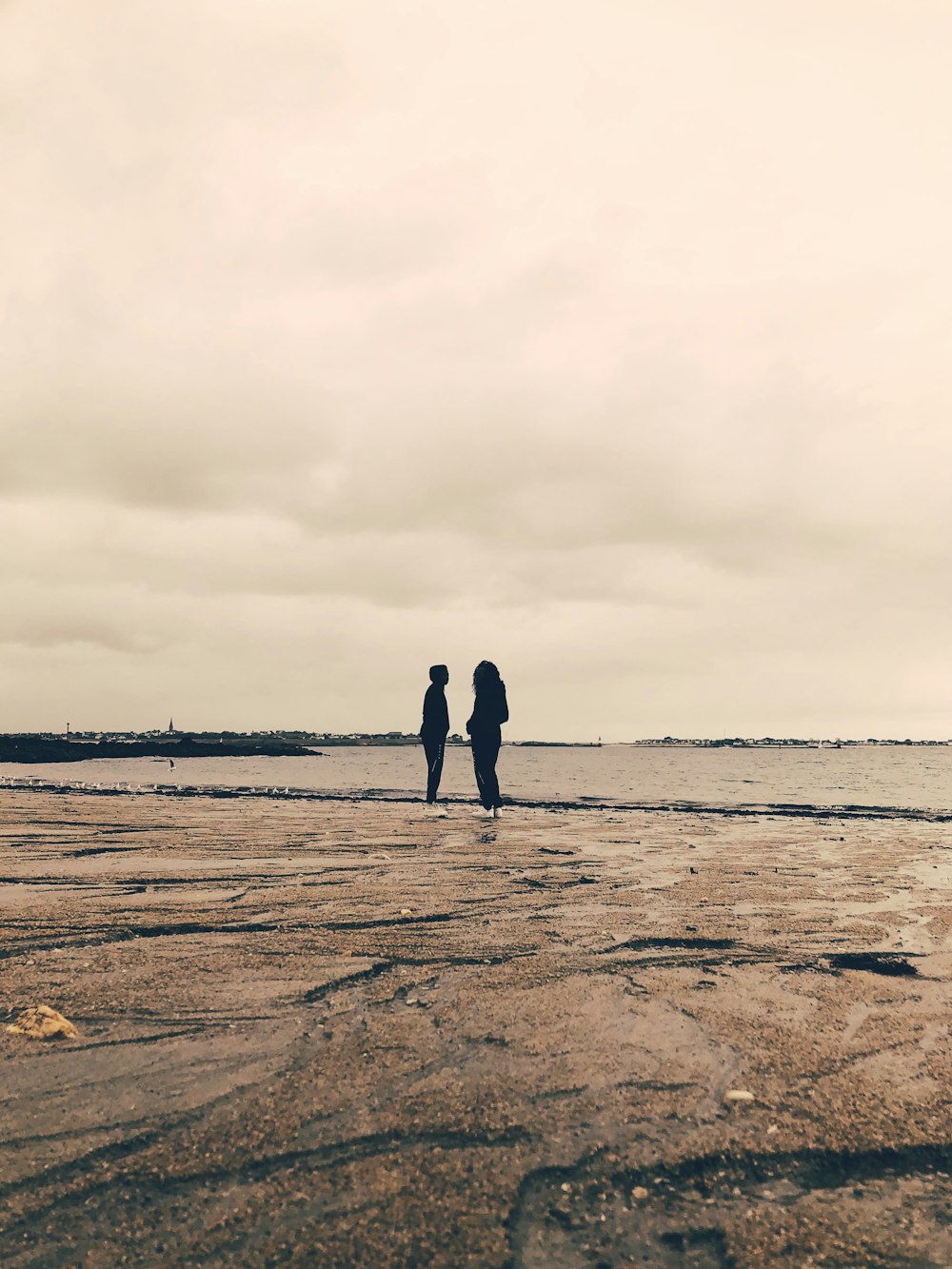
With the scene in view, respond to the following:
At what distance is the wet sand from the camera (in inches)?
85.5

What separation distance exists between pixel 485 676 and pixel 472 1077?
1169cm

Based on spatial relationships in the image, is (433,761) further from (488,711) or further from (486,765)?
(488,711)

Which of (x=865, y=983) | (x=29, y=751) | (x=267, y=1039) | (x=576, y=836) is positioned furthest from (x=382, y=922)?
(x=29, y=751)

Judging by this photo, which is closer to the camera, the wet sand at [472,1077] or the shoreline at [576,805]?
the wet sand at [472,1077]

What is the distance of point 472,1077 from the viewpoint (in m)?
3.11

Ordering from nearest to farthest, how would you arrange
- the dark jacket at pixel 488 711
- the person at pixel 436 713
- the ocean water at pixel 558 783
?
1. the dark jacket at pixel 488 711
2. the person at pixel 436 713
3. the ocean water at pixel 558 783

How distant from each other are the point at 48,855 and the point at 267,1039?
6.51 m

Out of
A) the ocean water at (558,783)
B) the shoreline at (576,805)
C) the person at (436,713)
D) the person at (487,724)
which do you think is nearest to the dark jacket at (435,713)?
the person at (436,713)

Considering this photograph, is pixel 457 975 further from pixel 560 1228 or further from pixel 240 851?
pixel 240 851

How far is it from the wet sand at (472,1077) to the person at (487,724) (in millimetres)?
7427

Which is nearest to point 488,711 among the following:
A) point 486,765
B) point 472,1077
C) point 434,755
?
point 486,765

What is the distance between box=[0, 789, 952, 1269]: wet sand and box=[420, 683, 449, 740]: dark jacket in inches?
340

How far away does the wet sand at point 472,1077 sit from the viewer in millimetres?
2172

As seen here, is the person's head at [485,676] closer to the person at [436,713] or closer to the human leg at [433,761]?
the person at [436,713]
